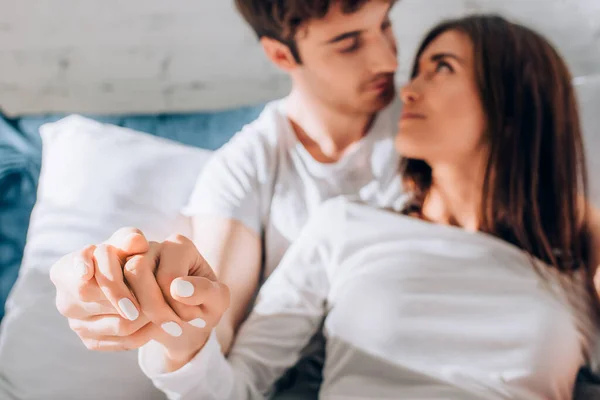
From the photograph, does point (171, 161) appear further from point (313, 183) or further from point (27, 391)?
point (27, 391)

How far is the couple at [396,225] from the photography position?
2.37ft

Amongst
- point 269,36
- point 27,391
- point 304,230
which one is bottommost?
point 27,391

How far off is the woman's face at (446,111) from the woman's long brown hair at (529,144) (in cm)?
1

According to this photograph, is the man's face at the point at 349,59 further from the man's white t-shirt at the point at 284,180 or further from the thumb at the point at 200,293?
the thumb at the point at 200,293

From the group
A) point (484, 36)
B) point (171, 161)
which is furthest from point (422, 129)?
point (171, 161)

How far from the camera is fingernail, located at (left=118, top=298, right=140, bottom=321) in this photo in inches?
19.7

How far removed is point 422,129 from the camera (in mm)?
806

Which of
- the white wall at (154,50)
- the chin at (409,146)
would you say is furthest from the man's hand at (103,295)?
the white wall at (154,50)

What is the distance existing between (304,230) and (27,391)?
436mm

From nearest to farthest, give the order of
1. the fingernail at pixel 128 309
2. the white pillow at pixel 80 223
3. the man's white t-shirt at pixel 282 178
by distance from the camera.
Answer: the fingernail at pixel 128 309 < the white pillow at pixel 80 223 < the man's white t-shirt at pixel 282 178

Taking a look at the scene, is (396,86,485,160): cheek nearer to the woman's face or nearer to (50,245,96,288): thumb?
the woman's face

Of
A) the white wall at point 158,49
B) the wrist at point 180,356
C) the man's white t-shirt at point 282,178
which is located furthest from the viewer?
the white wall at point 158,49

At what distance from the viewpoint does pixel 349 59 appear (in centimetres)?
88

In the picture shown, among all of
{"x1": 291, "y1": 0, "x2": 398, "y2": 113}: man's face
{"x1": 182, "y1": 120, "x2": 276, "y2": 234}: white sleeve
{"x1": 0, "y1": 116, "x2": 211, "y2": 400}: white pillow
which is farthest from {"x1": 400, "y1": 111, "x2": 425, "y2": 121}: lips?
{"x1": 0, "y1": 116, "x2": 211, "y2": 400}: white pillow
